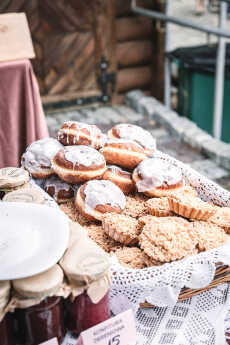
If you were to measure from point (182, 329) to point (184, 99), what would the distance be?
139 inches

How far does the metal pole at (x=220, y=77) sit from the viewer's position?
11.7ft

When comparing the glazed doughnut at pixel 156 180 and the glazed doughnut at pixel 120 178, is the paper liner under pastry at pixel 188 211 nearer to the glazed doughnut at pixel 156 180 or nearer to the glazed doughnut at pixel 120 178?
the glazed doughnut at pixel 156 180

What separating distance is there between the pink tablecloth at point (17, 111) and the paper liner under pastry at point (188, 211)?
4.63 feet

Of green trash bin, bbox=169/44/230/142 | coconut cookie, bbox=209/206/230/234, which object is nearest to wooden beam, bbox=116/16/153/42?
green trash bin, bbox=169/44/230/142

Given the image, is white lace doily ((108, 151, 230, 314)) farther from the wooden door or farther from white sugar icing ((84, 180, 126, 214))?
the wooden door

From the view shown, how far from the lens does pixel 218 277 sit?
4.23 feet

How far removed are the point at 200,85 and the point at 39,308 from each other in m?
3.67

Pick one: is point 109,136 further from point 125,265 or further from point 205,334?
point 205,334

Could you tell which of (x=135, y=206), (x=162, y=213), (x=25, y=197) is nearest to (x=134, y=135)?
(x=135, y=206)

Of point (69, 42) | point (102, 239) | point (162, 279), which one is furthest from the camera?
point (69, 42)

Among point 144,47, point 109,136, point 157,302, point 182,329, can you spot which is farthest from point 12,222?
point 144,47

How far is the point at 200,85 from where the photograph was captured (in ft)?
13.9

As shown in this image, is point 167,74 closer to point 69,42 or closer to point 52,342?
point 69,42

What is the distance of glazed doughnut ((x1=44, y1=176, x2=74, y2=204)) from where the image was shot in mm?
1649
